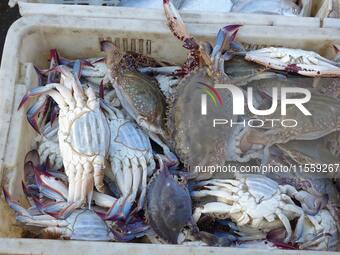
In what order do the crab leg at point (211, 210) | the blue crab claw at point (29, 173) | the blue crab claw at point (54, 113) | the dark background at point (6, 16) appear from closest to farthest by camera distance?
the crab leg at point (211, 210) → the blue crab claw at point (29, 173) → the blue crab claw at point (54, 113) → the dark background at point (6, 16)

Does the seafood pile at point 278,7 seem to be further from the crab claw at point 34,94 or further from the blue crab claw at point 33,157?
the blue crab claw at point 33,157

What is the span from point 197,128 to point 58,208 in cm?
66

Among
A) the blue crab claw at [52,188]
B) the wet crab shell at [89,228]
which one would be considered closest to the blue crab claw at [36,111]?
the blue crab claw at [52,188]

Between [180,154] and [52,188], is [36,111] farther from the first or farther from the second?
[180,154]

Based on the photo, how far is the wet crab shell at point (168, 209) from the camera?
2133mm

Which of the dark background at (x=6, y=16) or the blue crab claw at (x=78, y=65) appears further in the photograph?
the dark background at (x=6, y=16)

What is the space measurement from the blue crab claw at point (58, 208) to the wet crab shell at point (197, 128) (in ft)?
1.68

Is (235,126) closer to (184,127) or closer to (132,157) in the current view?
(184,127)

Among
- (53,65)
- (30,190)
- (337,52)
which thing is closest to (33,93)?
(53,65)

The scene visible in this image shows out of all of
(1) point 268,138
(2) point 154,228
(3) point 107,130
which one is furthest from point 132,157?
(1) point 268,138

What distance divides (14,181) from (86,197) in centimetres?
32

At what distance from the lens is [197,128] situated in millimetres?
2271

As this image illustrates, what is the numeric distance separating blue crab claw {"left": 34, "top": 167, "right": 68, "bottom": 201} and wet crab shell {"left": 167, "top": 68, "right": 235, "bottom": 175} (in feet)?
1.67

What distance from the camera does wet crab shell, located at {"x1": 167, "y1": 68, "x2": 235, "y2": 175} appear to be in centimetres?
227
